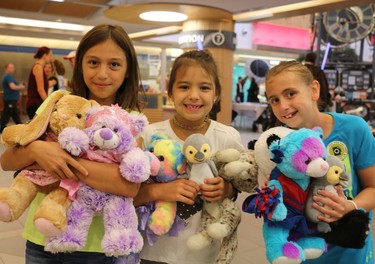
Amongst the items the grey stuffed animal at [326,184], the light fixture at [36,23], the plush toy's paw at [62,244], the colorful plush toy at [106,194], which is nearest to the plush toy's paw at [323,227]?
the grey stuffed animal at [326,184]

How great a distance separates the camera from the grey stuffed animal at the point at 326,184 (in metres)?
1.13

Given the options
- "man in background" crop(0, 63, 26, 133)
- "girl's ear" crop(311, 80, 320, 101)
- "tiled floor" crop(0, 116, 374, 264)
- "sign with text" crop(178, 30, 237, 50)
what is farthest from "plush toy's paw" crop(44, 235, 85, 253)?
"sign with text" crop(178, 30, 237, 50)

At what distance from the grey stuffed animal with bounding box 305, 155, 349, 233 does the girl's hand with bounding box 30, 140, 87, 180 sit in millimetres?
717

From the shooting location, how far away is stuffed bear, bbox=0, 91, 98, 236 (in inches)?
43.7

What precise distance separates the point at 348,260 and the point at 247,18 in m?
8.02

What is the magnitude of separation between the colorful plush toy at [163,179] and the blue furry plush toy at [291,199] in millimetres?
312

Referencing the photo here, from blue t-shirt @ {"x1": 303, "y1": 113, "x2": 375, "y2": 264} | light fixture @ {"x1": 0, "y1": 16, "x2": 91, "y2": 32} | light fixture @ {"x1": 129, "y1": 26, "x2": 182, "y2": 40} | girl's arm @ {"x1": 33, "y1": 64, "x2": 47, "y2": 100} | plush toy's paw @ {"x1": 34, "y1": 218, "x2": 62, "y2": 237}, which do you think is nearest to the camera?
plush toy's paw @ {"x1": 34, "y1": 218, "x2": 62, "y2": 237}

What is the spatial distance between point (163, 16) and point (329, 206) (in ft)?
28.1

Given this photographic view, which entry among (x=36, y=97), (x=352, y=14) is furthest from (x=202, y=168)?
(x=352, y=14)

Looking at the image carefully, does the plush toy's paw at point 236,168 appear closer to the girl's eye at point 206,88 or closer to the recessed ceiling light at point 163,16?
the girl's eye at point 206,88

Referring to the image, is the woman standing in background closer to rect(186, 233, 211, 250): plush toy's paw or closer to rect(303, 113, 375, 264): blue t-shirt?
rect(186, 233, 211, 250): plush toy's paw

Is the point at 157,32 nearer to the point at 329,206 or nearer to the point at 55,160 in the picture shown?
the point at 55,160

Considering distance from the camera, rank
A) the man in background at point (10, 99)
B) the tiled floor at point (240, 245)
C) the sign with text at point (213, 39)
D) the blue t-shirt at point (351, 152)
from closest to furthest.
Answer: the blue t-shirt at point (351, 152), the tiled floor at point (240, 245), the man in background at point (10, 99), the sign with text at point (213, 39)

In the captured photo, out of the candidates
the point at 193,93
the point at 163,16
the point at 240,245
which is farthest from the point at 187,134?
the point at 163,16
